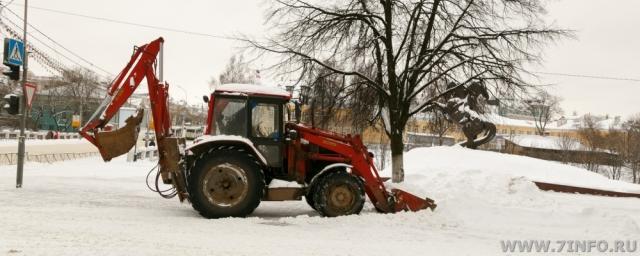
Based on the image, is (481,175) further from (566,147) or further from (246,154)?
(566,147)

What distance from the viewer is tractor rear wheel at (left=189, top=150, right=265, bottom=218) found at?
8578mm

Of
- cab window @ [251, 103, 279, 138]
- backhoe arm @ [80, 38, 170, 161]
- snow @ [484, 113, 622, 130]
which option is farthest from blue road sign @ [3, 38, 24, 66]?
snow @ [484, 113, 622, 130]

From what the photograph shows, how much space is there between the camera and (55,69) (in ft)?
89.1

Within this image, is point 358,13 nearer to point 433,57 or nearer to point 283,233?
point 433,57

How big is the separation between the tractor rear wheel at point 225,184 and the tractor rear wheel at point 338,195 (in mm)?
1088

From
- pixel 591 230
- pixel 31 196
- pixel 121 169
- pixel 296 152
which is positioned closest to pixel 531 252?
pixel 591 230

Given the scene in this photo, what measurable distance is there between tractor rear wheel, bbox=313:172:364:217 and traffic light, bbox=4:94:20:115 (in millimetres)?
7384

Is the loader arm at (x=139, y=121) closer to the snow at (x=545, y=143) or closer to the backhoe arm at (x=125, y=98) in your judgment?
the backhoe arm at (x=125, y=98)

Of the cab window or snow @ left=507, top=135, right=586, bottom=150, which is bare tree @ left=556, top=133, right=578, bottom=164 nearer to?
snow @ left=507, top=135, right=586, bottom=150

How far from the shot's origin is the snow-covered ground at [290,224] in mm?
6387

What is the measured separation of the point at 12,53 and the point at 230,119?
19.5 ft

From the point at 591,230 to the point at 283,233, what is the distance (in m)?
5.14

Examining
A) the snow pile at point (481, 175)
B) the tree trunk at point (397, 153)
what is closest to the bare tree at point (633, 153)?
the snow pile at point (481, 175)

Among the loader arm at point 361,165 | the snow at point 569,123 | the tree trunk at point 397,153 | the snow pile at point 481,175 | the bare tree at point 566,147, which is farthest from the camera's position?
the snow at point 569,123
